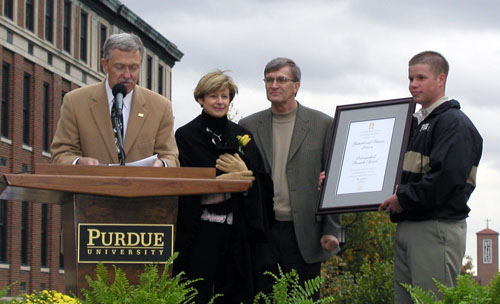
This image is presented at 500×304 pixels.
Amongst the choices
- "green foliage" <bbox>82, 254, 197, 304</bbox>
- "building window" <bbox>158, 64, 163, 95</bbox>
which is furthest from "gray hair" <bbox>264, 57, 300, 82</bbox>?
"building window" <bbox>158, 64, 163, 95</bbox>

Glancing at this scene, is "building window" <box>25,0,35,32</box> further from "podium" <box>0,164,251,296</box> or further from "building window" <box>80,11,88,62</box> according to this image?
"podium" <box>0,164,251,296</box>

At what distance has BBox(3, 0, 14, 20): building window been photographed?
47.1 m

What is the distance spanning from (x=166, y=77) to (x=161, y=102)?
62580 mm

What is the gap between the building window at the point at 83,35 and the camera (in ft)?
186

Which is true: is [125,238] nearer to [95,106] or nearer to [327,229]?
[95,106]

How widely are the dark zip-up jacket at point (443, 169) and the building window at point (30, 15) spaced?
43.2m

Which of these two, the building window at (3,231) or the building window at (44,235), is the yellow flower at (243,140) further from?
the building window at (44,235)

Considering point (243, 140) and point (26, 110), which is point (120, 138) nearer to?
point (243, 140)

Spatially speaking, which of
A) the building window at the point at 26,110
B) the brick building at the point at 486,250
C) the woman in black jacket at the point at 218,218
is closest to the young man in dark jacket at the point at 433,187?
the woman in black jacket at the point at 218,218

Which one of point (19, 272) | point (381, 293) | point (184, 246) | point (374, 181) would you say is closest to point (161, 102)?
point (184, 246)

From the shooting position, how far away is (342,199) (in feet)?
28.4

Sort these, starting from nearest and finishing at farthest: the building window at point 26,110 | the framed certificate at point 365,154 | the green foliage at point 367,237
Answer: the framed certificate at point 365,154, the green foliage at point 367,237, the building window at point 26,110

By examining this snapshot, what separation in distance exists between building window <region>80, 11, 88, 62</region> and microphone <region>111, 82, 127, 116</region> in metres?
50.4

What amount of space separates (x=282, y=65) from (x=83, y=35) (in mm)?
48895
